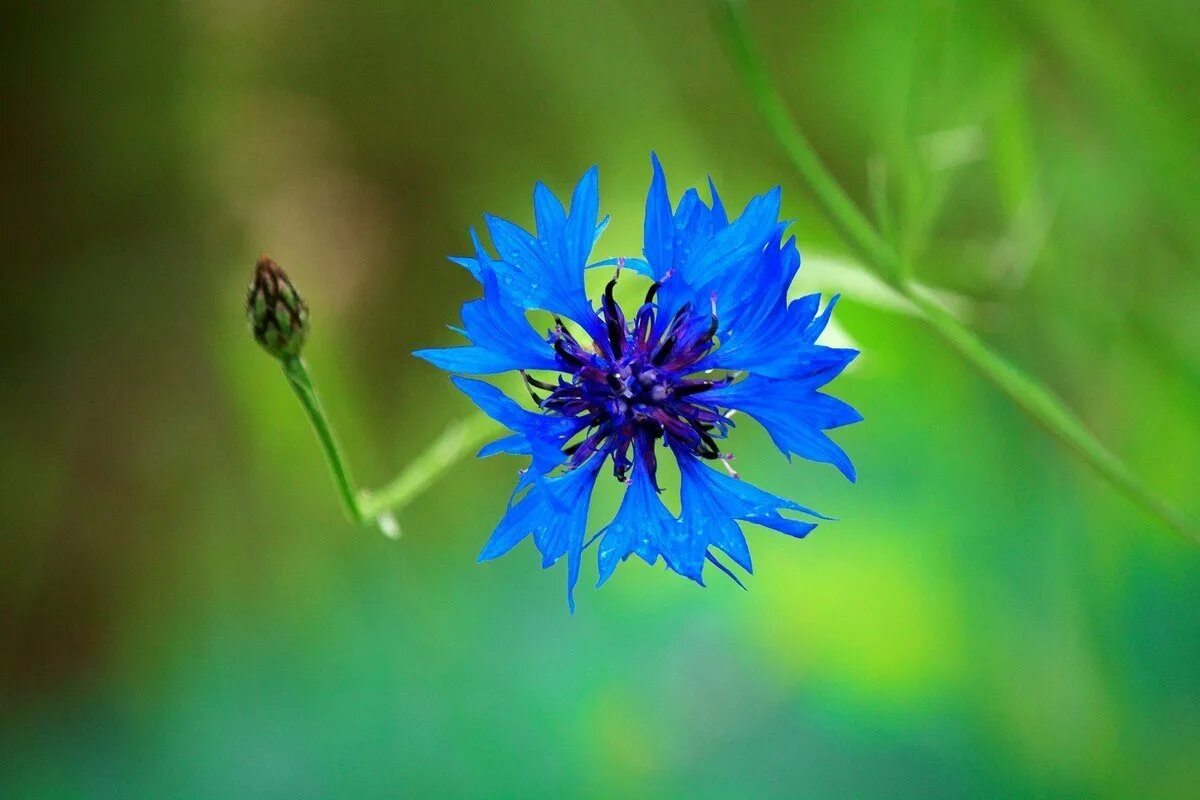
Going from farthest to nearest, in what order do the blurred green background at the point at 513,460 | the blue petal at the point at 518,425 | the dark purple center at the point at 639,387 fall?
1. the blurred green background at the point at 513,460
2. the dark purple center at the point at 639,387
3. the blue petal at the point at 518,425

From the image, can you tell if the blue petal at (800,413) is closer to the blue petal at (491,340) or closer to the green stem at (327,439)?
the blue petal at (491,340)

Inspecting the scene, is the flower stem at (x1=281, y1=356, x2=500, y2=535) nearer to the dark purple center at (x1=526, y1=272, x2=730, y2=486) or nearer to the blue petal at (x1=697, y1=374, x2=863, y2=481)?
the dark purple center at (x1=526, y1=272, x2=730, y2=486)

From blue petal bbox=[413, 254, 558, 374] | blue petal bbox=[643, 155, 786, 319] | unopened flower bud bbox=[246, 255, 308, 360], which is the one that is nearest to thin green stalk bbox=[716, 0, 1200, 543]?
blue petal bbox=[643, 155, 786, 319]

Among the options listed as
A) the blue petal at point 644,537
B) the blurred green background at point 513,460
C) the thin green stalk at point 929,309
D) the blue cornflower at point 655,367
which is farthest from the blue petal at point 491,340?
the blurred green background at point 513,460

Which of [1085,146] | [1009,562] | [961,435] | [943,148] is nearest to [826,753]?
[1009,562]

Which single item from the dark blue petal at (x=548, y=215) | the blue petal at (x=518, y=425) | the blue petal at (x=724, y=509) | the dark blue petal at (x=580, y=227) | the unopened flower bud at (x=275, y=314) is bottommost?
the blue petal at (x=724, y=509)

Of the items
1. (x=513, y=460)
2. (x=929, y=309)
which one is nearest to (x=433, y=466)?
(x=929, y=309)
